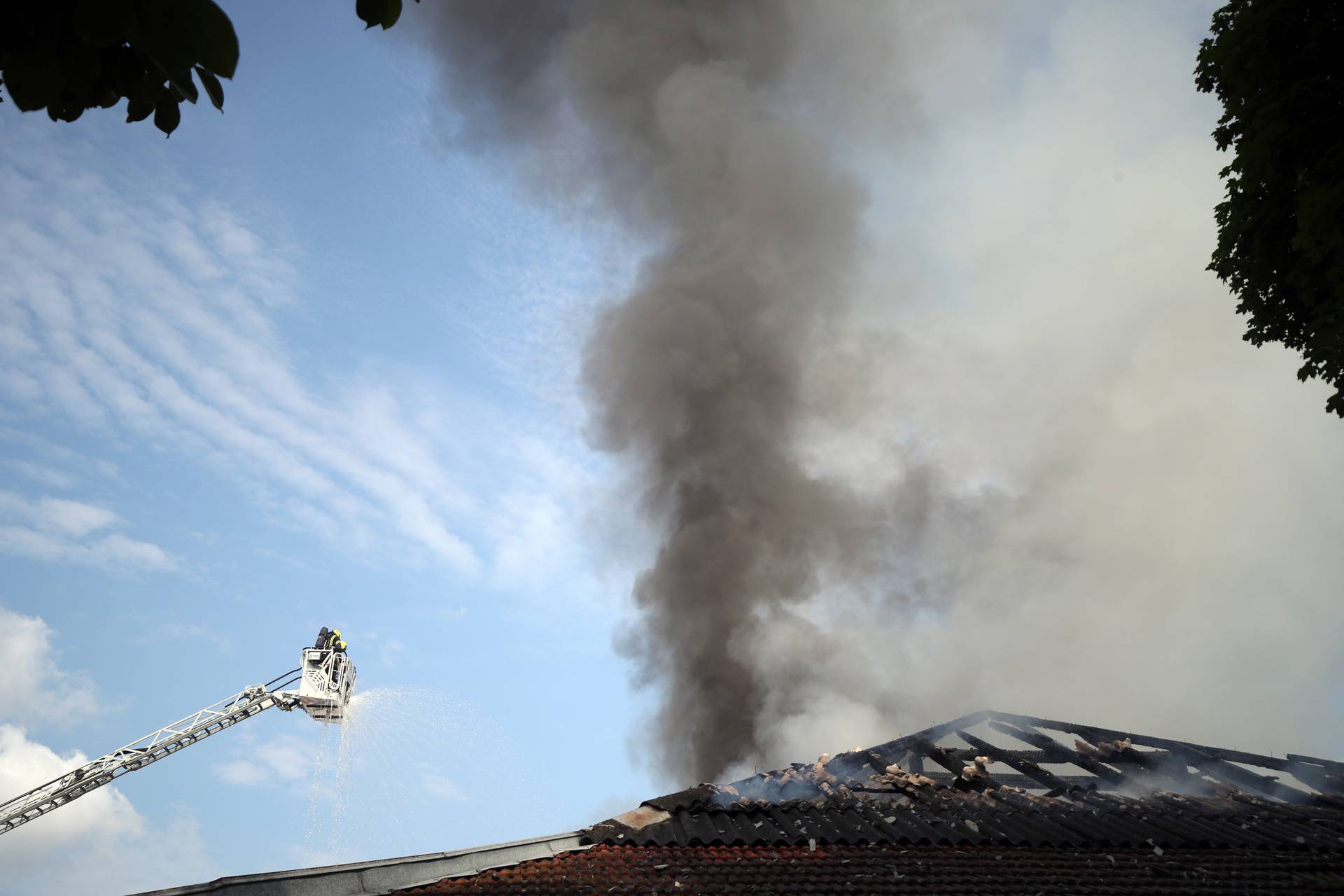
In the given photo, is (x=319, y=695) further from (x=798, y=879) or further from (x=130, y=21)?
(x=130, y=21)

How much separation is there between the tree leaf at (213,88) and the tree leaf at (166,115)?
1.16 feet

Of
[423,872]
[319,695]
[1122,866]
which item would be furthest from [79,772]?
[1122,866]

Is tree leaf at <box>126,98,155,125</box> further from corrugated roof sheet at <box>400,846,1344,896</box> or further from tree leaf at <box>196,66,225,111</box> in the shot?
corrugated roof sheet at <box>400,846,1344,896</box>

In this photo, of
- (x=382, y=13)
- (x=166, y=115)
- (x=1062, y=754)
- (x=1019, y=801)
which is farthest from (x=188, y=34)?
(x=1062, y=754)

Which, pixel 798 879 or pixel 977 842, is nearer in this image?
pixel 798 879

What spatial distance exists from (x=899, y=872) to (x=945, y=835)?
1178 millimetres

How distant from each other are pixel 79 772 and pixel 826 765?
16.5 metres

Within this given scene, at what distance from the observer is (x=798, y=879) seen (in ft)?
21.0

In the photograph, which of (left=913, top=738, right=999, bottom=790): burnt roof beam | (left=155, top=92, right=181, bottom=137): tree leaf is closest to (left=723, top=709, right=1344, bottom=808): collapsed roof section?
(left=913, top=738, right=999, bottom=790): burnt roof beam

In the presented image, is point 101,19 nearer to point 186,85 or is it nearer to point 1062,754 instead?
point 186,85

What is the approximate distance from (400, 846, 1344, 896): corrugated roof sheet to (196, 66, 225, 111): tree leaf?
539 cm

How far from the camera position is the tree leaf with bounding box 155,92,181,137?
280 cm

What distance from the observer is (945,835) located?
7.61 metres

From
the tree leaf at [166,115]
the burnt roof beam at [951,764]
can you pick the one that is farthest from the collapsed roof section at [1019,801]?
the tree leaf at [166,115]
